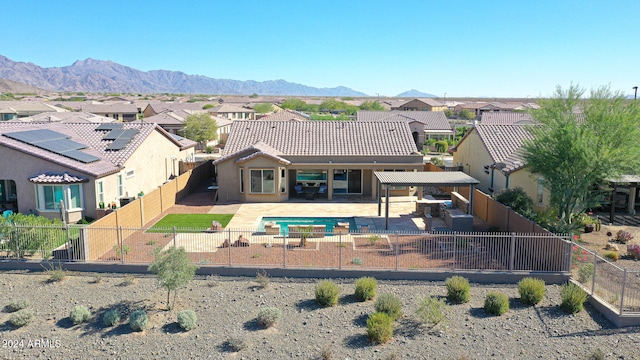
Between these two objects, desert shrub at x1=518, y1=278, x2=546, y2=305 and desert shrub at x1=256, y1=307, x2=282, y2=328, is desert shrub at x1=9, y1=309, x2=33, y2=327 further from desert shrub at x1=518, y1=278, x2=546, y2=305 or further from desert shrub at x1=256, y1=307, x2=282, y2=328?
desert shrub at x1=518, y1=278, x2=546, y2=305

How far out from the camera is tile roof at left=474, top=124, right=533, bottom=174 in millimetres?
29828

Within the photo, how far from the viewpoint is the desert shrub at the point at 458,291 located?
51.6ft

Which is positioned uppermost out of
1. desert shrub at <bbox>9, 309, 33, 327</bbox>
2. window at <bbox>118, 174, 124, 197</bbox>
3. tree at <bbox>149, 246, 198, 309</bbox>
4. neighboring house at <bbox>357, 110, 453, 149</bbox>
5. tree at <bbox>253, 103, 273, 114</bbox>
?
tree at <bbox>253, 103, 273, 114</bbox>

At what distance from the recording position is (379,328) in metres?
13.4

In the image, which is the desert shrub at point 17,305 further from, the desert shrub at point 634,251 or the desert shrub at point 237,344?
the desert shrub at point 634,251

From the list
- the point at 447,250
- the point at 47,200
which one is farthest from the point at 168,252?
the point at 47,200

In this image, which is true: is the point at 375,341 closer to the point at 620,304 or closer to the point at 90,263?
the point at 620,304

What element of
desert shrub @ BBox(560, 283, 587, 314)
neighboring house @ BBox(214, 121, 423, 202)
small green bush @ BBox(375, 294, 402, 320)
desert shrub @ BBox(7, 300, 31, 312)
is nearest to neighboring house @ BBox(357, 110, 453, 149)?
neighboring house @ BBox(214, 121, 423, 202)

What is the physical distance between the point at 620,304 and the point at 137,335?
1381 centimetres

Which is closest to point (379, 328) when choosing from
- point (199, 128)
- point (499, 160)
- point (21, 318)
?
point (21, 318)

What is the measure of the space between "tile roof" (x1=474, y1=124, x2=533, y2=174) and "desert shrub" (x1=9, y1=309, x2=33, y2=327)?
77.7 ft

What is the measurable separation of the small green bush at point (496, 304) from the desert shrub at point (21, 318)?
1331cm

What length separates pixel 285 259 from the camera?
721 inches

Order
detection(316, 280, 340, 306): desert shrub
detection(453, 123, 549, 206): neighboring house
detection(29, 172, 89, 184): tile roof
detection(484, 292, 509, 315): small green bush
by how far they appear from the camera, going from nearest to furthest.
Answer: detection(484, 292, 509, 315): small green bush < detection(316, 280, 340, 306): desert shrub < detection(29, 172, 89, 184): tile roof < detection(453, 123, 549, 206): neighboring house
